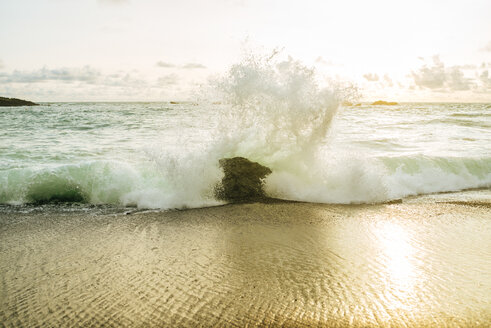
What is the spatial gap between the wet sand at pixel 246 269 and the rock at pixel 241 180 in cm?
107

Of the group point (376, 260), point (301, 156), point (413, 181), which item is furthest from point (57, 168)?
point (413, 181)

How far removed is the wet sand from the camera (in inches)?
109

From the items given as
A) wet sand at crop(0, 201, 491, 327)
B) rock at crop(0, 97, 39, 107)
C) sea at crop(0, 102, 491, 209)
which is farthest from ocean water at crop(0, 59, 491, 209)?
rock at crop(0, 97, 39, 107)

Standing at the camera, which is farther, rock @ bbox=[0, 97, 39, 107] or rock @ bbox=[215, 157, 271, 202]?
rock @ bbox=[0, 97, 39, 107]

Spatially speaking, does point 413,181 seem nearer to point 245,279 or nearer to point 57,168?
point 245,279

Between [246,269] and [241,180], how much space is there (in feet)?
11.3

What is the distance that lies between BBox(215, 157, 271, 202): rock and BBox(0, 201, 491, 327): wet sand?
1.07 meters

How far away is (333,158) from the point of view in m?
7.68

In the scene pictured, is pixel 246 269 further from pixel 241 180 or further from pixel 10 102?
pixel 10 102

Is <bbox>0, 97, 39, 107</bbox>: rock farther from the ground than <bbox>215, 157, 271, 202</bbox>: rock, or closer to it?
closer to it

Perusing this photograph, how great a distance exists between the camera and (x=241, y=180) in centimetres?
693

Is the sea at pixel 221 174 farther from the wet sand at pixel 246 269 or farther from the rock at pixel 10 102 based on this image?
the rock at pixel 10 102

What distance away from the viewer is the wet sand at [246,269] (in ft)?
9.07

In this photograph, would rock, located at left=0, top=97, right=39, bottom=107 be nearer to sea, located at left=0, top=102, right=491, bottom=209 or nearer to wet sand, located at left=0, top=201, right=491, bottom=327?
sea, located at left=0, top=102, right=491, bottom=209
